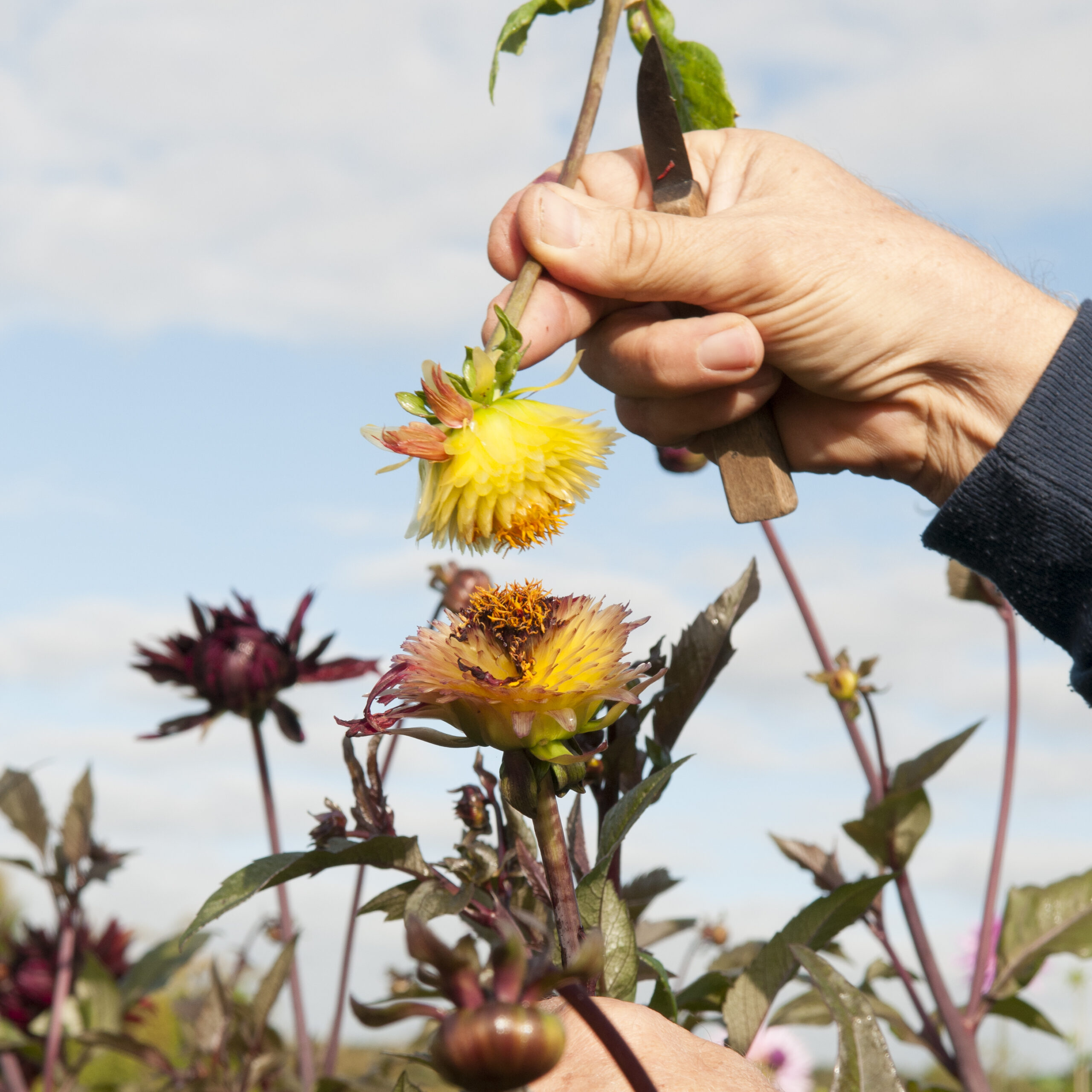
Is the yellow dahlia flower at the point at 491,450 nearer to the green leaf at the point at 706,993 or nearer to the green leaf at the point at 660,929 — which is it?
the green leaf at the point at 706,993

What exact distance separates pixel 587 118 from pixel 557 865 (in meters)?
0.80

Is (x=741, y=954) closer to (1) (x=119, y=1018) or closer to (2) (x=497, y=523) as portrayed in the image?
(2) (x=497, y=523)

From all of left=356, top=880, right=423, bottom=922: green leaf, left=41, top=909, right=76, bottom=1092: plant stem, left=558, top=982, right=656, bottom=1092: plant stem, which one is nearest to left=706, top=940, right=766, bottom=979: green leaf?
left=356, top=880, right=423, bottom=922: green leaf

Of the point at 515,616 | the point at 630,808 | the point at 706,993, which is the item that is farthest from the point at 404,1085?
the point at 706,993

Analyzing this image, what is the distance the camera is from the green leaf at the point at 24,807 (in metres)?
2.42

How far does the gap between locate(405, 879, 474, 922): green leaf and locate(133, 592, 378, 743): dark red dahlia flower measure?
1.22 metres

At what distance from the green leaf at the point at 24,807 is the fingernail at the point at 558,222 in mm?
1791

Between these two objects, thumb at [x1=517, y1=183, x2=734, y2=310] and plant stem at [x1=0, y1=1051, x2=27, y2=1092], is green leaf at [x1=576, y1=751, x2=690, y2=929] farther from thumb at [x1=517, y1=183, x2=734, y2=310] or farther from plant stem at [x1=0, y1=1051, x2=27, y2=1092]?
plant stem at [x1=0, y1=1051, x2=27, y2=1092]

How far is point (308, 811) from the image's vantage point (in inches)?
44.8

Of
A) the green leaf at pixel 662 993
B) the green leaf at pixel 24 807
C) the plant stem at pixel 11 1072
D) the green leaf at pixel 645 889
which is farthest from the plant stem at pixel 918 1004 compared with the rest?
the plant stem at pixel 11 1072

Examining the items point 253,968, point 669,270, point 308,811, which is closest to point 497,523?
point 308,811

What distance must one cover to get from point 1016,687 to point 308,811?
1.55 meters

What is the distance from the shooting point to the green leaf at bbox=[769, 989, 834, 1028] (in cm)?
186

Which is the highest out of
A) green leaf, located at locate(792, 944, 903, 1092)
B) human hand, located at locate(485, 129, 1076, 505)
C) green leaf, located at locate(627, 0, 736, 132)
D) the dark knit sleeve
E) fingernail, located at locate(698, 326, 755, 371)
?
green leaf, located at locate(627, 0, 736, 132)
